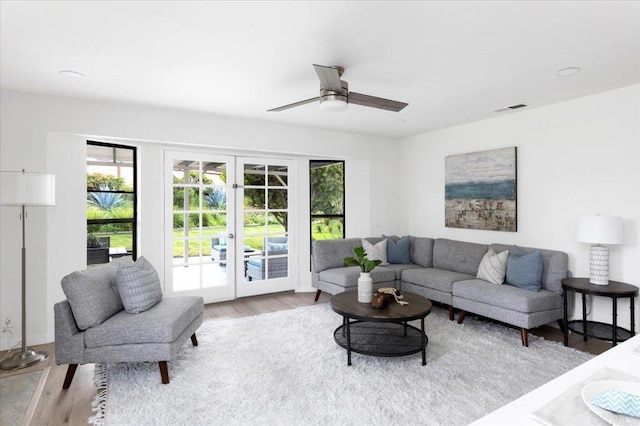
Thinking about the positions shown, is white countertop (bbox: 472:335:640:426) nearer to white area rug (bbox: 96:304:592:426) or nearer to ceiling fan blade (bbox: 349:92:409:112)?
white area rug (bbox: 96:304:592:426)

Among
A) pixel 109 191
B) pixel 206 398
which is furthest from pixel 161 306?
pixel 109 191

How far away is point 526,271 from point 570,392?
3155 millimetres

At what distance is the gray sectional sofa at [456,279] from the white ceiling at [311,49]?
1.92 metres

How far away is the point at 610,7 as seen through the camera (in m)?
2.02

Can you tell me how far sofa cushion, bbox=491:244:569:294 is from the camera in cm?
371

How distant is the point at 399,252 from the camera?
17.4ft

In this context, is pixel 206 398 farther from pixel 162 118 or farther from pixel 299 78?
pixel 162 118

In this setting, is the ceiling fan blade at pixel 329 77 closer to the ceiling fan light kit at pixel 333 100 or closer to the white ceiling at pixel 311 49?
the ceiling fan light kit at pixel 333 100

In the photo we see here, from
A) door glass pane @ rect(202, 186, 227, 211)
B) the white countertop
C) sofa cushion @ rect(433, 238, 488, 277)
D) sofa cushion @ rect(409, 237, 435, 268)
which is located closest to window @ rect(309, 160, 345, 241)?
sofa cushion @ rect(409, 237, 435, 268)

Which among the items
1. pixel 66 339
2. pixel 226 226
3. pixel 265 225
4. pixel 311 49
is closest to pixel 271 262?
pixel 265 225

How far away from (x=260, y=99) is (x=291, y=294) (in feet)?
9.82

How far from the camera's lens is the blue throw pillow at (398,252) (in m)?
5.29

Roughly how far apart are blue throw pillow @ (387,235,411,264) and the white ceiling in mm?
2199

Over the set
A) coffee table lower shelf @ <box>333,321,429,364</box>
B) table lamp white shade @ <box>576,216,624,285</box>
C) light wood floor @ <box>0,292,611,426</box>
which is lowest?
light wood floor @ <box>0,292,611,426</box>
